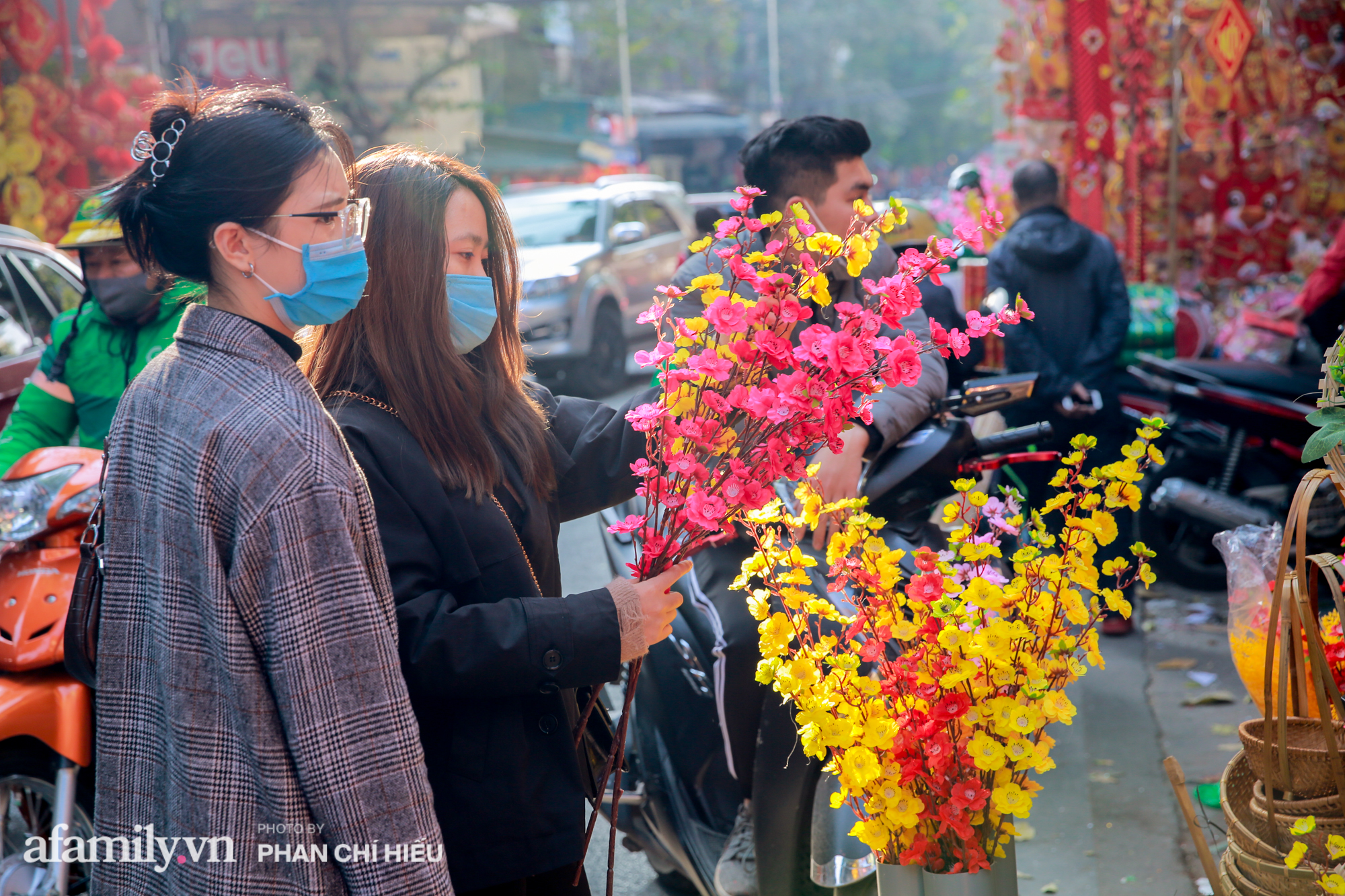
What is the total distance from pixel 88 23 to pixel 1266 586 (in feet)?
27.2

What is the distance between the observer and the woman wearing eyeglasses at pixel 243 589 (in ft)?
4.57

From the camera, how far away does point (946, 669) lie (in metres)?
1.56

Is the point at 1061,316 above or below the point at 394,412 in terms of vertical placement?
below

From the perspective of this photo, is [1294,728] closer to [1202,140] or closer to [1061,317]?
[1061,317]

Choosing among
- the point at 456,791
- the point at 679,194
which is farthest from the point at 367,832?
the point at 679,194

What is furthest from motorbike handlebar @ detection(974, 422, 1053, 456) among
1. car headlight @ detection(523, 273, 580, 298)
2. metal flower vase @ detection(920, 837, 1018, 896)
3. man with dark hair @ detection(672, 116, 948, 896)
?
car headlight @ detection(523, 273, 580, 298)

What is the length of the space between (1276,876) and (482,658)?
1217 mm

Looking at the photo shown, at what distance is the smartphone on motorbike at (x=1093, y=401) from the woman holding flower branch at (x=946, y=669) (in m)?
1.61

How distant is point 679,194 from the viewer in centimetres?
1295

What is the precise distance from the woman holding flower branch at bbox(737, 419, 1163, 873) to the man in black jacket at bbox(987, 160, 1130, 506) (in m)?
3.37

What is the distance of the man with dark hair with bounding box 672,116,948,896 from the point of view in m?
2.37

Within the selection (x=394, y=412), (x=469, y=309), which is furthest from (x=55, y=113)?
(x=394, y=412)

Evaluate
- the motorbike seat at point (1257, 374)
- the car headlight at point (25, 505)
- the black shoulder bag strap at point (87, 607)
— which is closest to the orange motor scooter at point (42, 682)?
the car headlight at point (25, 505)

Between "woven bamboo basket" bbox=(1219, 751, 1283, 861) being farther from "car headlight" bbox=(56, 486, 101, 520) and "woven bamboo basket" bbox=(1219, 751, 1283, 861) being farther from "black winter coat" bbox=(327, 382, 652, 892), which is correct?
"car headlight" bbox=(56, 486, 101, 520)
